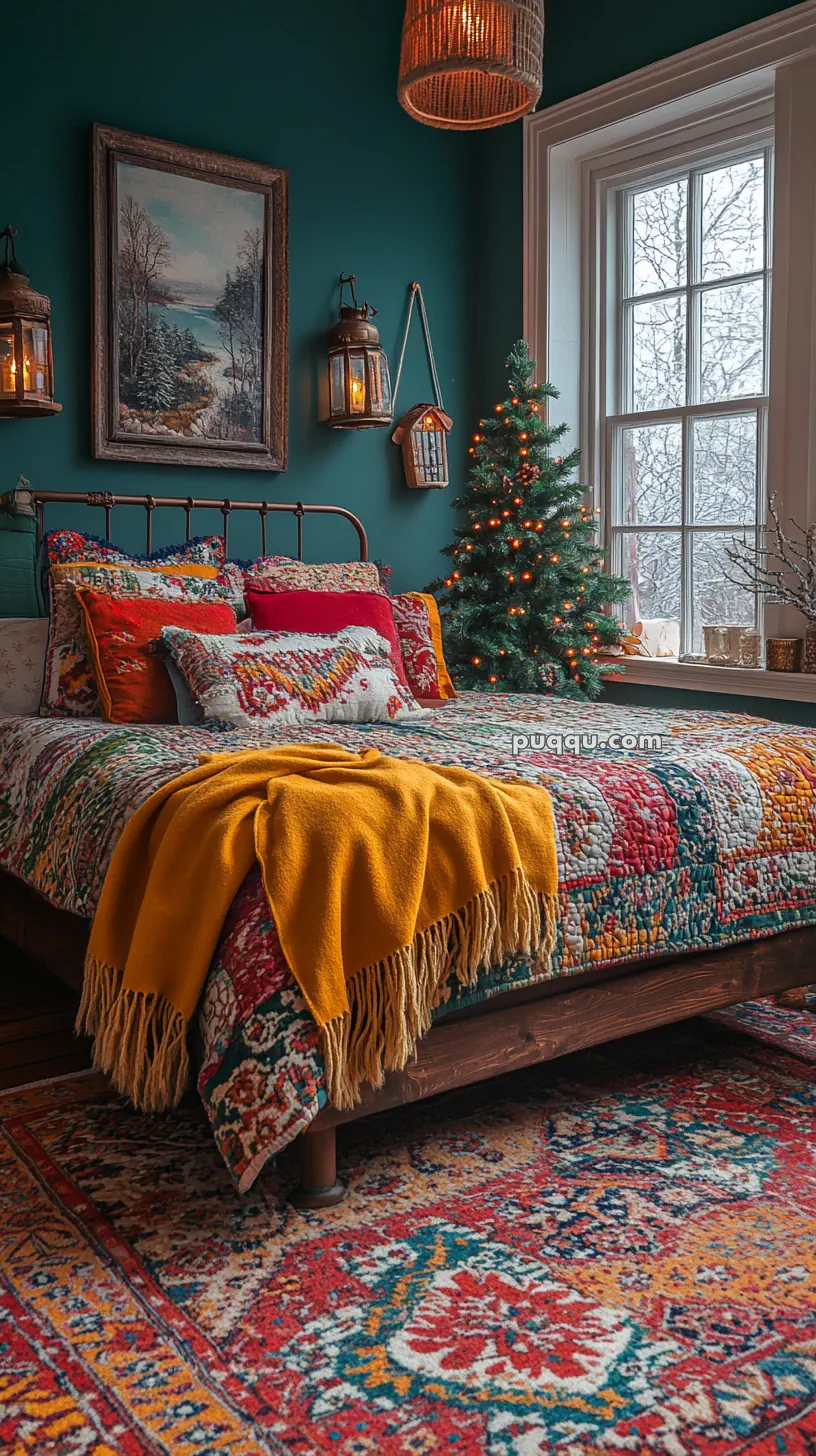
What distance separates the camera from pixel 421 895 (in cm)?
190

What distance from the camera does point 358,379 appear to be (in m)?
4.32

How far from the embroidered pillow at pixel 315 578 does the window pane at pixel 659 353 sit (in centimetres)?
148

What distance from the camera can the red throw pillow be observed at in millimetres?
3420

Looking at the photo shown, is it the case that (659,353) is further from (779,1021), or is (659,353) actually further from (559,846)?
(559,846)

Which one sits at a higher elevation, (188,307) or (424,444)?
(188,307)

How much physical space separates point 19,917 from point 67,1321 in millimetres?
1433

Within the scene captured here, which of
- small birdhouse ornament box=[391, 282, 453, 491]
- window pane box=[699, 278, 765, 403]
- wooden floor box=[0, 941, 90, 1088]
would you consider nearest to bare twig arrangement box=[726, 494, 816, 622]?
window pane box=[699, 278, 765, 403]

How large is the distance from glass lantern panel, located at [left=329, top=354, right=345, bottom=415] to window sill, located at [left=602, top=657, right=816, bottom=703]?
4.54 feet

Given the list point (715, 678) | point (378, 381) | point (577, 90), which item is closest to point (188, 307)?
point (378, 381)

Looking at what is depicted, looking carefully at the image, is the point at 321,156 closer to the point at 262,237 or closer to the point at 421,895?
the point at 262,237

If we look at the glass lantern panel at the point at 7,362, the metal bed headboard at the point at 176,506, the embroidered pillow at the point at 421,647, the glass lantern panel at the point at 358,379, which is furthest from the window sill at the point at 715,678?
the glass lantern panel at the point at 7,362

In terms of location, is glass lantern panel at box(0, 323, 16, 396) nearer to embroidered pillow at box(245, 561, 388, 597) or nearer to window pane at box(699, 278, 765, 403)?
embroidered pillow at box(245, 561, 388, 597)

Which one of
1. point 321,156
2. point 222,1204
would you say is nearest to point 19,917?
point 222,1204

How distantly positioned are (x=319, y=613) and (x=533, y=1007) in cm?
163
